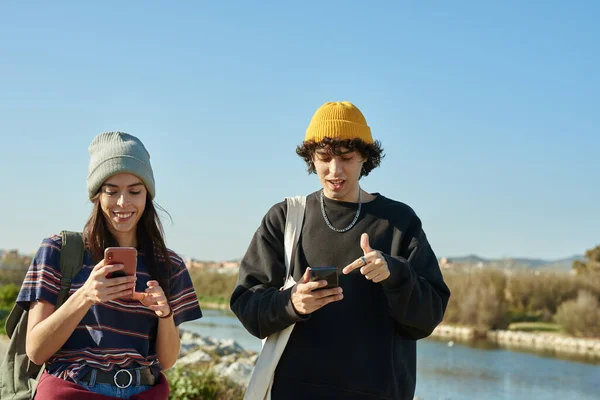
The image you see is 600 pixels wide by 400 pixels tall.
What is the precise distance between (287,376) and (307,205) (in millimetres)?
722

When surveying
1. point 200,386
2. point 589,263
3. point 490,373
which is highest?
point 589,263

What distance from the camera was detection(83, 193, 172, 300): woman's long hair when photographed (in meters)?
2.60

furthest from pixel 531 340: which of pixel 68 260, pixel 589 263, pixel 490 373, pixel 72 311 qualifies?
pixel 72 311

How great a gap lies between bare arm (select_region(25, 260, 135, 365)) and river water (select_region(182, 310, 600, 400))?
35.1 ft

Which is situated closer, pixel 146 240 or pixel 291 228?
pixel 146 240

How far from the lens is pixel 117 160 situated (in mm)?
2592

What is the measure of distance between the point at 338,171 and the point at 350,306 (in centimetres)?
54

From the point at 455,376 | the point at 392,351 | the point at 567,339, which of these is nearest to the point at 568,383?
the point at 455,376

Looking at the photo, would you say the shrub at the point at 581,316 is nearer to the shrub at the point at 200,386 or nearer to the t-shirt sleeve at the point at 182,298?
the shrub at the point at 200,386

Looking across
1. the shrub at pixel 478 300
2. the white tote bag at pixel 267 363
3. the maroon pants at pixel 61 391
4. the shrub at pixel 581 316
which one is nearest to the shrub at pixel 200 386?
the white tote bag at pixel 267 363

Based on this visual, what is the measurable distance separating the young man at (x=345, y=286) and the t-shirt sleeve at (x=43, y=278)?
29.1 inches

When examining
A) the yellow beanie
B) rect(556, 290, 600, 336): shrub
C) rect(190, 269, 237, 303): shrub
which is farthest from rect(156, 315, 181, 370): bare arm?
rect(556, 290, 600, 336): shrub

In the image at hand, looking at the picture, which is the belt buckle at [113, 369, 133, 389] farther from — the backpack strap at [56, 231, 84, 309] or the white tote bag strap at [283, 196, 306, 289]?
the white tote bag strap at [283, 196, 306, 289]

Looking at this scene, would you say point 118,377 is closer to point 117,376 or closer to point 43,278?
point 117,376
